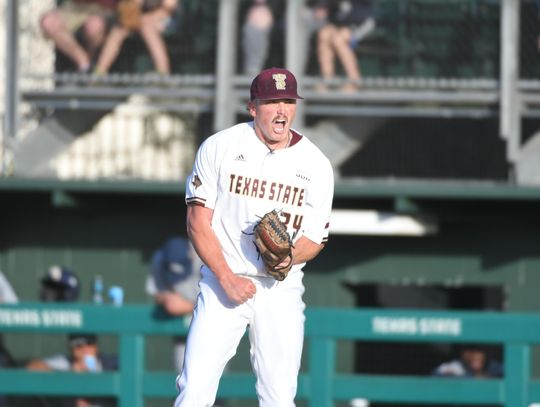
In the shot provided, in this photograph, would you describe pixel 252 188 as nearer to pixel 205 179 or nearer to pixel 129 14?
pixel 205 179

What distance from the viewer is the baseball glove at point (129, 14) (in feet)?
36.1

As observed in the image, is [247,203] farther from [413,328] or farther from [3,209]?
[3,209]

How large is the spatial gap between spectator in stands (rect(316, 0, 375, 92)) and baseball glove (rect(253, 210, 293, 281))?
4.74 m

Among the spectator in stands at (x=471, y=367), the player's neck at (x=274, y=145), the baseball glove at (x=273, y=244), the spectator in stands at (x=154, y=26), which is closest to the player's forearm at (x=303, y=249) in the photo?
the baseball glove at (x=273, y=244)

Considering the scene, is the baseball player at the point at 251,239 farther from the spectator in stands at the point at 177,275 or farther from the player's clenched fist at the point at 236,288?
the spectator in stands at the point at 177,275

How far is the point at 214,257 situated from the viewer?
6.19 metres

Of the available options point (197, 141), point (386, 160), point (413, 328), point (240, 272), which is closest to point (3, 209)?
point (197, 141)

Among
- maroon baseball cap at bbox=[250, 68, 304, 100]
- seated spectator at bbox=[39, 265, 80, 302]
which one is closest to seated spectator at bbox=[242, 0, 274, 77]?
seated spectator at bbox=[39, 265, 80, 302]

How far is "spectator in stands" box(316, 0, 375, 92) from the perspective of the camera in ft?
35.2

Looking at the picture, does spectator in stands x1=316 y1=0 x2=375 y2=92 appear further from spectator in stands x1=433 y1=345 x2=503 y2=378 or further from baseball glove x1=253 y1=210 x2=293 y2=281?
baseball glove x1=253 y1=210 x2=293 y2=281

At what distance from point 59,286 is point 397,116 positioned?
2.91 metres

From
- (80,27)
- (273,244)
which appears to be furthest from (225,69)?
(273,244)

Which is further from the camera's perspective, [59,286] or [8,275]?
[8,275]

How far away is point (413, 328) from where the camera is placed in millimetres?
8484
